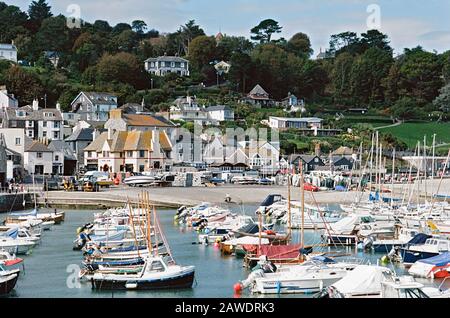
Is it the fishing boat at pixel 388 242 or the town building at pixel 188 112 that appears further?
the town building at pixel 188 112

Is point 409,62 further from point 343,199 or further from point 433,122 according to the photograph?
point 343,199

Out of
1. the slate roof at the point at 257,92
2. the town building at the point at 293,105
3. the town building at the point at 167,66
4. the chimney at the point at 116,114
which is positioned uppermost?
the town building at the point at 167,66

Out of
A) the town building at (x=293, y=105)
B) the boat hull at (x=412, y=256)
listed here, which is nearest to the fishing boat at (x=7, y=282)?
the boat hull at (x=412, y=256)

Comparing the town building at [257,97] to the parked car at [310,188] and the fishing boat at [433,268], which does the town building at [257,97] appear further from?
the fishing boat at [433,268]

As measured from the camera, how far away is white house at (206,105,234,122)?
4584 centimetres

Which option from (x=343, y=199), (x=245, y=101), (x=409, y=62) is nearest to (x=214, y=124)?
(x=245, y=101)

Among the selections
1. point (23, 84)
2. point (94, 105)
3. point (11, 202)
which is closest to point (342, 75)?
point (94, 105)

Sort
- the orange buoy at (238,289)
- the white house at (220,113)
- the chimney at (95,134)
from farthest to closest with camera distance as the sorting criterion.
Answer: the white house at (220,113)
the chimney at (95,134)
the orange buoy at (238,289)

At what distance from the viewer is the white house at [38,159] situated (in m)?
32.5

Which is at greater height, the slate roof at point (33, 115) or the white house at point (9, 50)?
the white house at point (9, 50)

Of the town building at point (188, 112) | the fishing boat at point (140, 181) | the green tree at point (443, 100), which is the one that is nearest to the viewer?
the fishing boat at point (140, 181)

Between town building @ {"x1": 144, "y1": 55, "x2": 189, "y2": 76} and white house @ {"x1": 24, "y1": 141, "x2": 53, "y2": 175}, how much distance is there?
1552 centimetres

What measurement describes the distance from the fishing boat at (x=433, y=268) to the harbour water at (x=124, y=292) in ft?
0.90
